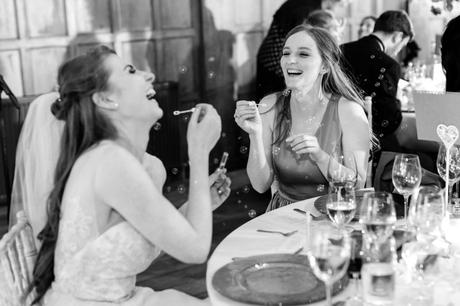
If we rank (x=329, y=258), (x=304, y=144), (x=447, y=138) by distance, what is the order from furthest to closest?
(x=304, y=144)
(x=447, y=138)
(x=329, y=258)

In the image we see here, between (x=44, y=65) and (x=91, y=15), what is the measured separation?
54 cm

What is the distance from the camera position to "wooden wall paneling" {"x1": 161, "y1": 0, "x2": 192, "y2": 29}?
5.53 m

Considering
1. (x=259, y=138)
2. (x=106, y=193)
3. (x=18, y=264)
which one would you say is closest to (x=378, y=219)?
(x=106, y=193)

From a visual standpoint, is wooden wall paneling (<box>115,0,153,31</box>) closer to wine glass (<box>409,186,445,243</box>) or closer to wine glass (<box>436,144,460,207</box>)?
wine glass (<box>436,144,460,207</box>)

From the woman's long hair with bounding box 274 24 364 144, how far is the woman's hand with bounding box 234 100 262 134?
10.0 inches

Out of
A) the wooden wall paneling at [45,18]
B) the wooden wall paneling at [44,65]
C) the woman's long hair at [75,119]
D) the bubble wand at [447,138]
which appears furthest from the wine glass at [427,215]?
the wooden wall paneling at [45,18]

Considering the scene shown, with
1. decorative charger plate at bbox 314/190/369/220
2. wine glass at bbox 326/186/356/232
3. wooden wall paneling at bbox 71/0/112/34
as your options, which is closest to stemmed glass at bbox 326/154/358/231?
wine glass at bbox 326/186/356/232

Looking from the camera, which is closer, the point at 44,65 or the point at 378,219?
the point at 378,219

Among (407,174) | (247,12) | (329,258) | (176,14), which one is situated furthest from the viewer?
(247,12)

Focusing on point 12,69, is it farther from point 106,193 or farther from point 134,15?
point 106,193

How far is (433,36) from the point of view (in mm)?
7777

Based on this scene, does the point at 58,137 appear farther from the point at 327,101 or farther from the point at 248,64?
the point at 248,64

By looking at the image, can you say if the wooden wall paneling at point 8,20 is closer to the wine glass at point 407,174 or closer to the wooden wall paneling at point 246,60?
the wooden wall paneling at point 246,60

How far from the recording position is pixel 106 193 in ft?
5.43
